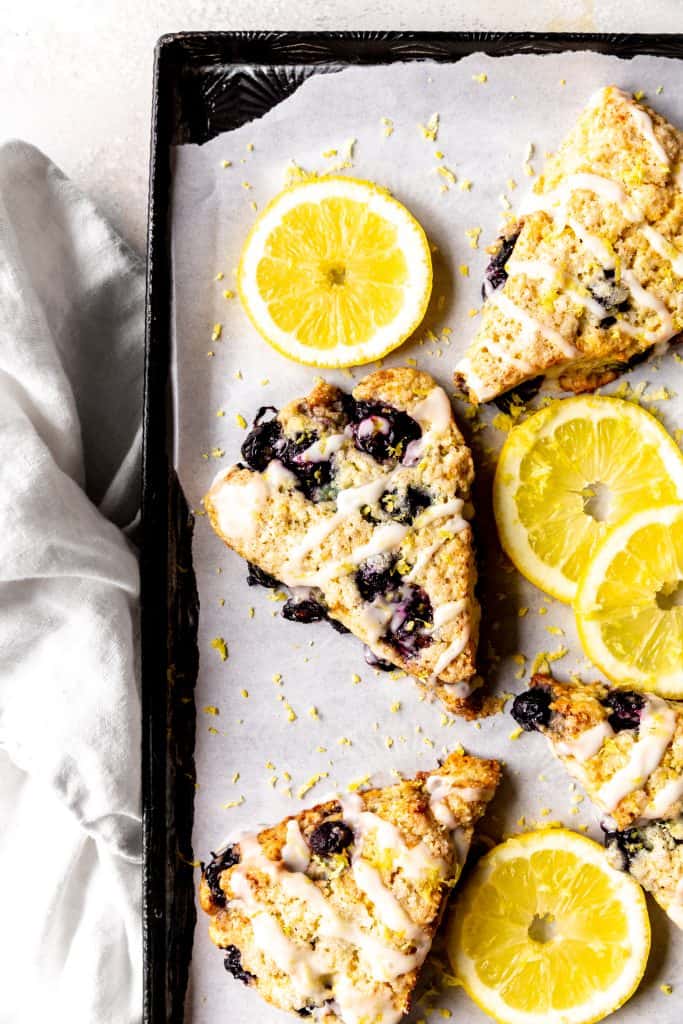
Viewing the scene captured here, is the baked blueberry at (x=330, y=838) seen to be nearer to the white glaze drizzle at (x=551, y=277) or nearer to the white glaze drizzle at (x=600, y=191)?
the white glaze drizzle at (x=551, y=277)

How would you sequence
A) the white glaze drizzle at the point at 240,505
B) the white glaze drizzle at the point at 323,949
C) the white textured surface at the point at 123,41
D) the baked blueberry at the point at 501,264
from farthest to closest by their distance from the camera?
the white textured surface at the point at 123,41, the baked blueberry at the point at 501,264, the white glaze drizzle at the point at 240,505, the white glaze drizzle at the point at 323,949

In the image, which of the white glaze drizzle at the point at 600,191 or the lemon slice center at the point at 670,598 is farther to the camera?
the lemon slice center at the point at 670,598

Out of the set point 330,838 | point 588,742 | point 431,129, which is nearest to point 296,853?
point 330,838

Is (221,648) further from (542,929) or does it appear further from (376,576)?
(542,929)

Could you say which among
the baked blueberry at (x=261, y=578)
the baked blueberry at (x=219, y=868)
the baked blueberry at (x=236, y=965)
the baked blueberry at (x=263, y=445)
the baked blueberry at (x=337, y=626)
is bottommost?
the baked blueberry at (x=236, y=965)

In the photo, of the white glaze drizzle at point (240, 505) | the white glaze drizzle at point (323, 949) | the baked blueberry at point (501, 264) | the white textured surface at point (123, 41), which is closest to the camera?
the white glaze drizzle at point (323, 949)

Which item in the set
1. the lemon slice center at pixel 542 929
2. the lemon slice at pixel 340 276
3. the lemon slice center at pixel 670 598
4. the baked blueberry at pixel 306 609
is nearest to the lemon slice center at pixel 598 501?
the lemon slice center at pixel 670 598

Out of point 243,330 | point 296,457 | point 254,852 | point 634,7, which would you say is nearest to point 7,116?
point 243,330

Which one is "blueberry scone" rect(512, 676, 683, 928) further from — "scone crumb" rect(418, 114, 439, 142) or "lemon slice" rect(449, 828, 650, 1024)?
"scone crumb" rect(418, 114, 439, 142)
